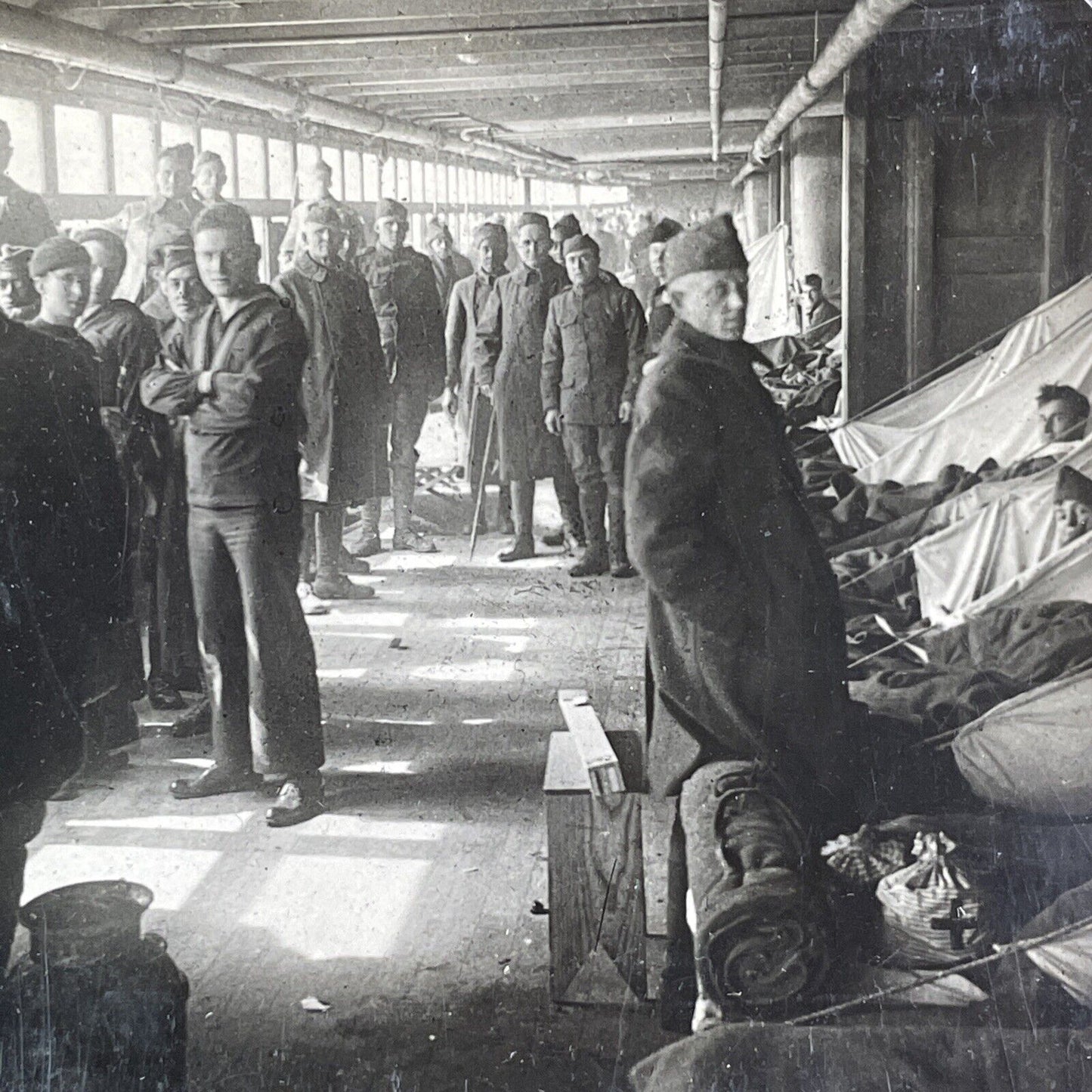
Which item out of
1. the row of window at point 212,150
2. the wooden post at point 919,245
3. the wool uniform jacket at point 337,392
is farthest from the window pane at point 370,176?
the wooden post at point 919,245

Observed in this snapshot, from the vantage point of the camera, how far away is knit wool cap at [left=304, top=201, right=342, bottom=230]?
2850 mm

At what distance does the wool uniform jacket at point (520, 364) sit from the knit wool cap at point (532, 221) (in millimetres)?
147

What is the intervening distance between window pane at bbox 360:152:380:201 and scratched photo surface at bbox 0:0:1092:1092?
0.03 metres

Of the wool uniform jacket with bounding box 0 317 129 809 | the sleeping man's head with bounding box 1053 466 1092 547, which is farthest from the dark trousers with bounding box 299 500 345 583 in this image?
the sleeping man's head with bounding box 1053 466 1092 547

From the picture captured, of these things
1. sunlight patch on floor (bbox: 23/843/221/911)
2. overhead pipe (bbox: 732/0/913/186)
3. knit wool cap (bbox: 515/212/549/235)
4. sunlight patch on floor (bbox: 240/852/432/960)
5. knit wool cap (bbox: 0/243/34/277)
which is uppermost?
overhead pipe (bbox: 732/0/913/186)

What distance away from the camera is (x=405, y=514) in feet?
9.82

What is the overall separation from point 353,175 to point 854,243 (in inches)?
52.7

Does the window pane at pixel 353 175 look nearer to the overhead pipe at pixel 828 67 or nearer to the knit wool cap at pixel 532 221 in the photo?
the knit wool cap at pixel 532 221

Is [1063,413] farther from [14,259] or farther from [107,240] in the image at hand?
[14,259]

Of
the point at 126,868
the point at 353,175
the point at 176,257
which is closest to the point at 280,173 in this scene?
the point at 353,175

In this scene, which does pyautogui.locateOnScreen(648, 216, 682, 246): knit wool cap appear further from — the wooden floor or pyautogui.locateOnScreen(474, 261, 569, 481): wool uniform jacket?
the wooden floor

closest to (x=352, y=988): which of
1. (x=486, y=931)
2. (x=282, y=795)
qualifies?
(x=486, y=931)

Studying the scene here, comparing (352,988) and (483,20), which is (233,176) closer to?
(483,20)

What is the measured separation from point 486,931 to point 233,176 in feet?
5.22
